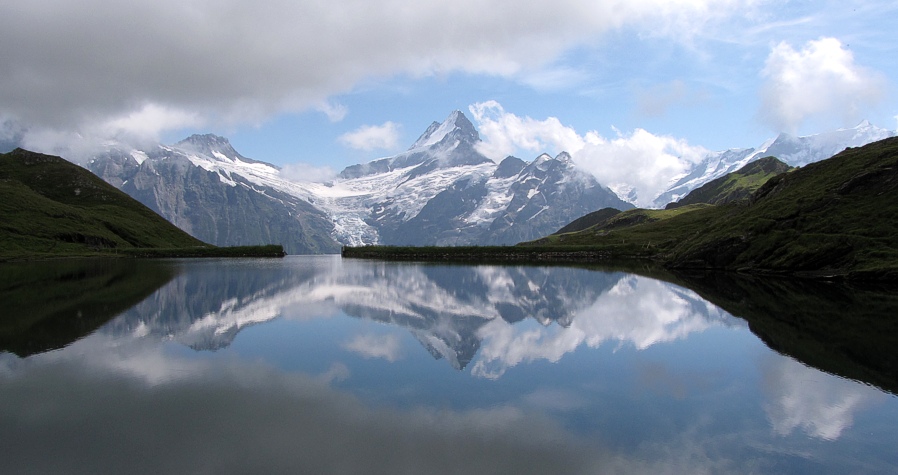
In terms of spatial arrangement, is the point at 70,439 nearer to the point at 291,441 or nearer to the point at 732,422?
the point at 291,441

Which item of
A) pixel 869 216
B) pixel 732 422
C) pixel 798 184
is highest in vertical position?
pixel 798 184

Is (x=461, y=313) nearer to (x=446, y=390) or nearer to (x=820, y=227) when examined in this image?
(x=446, y=390)

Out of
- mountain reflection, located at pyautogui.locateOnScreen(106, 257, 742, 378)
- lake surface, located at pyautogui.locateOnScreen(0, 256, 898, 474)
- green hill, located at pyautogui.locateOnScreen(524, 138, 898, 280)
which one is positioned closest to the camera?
lake surface, located at pyautogui.locateOnScreen(0, 256, 898, 474)

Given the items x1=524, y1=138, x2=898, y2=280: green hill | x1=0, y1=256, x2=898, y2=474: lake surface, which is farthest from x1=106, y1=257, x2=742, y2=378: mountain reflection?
x1=524, y1=138, x2=898, y2=280: green hill

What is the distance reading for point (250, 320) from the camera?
44562mm

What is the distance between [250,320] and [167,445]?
92.4 ft

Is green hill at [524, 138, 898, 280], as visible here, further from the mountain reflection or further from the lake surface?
the lake surface

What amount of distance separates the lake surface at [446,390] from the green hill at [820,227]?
3618 centimetres

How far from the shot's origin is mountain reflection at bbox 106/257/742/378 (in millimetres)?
35062

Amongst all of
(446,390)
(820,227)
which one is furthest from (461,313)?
(820,227)

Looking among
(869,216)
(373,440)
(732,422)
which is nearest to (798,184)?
(869,216)

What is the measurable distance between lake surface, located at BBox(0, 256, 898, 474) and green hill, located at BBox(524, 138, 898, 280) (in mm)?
36182

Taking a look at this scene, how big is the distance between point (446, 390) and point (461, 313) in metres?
26.1

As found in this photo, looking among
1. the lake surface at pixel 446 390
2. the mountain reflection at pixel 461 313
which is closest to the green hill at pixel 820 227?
the mountain reflection at pixel 461 313
